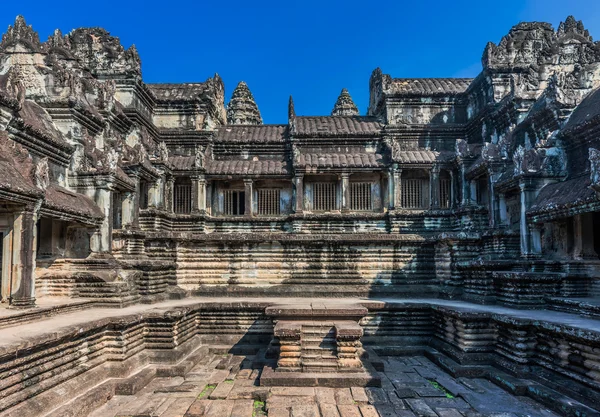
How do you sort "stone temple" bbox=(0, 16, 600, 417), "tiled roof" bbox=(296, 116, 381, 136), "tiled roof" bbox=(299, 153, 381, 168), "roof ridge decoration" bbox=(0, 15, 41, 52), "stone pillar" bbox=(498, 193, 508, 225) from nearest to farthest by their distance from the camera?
"stone temple" bbox=(0, 16, 600, 417) → "roof ridge decoration" bbox=(0, 15, 41, 52) → "stone pillar" bbox=(498, 193, 508, 225) → "tiled roof" bbox=(299, 153, 381, 168) → "tiled roof" bbox=(296, 116, 381, 136)

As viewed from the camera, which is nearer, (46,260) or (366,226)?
(46,260)

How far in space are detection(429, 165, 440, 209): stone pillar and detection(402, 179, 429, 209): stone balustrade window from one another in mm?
552

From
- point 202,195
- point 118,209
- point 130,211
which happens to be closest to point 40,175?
point 130,211

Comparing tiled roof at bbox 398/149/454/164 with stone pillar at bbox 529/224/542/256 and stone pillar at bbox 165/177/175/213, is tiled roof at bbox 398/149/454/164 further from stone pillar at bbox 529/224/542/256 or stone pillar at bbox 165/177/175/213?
stone pillar at bbox 165/177/175/213

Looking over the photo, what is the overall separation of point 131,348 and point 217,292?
5.58m

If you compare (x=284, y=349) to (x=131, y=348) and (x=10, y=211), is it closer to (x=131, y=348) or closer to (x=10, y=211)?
(x=131, y=348)

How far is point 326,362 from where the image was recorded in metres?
8.47

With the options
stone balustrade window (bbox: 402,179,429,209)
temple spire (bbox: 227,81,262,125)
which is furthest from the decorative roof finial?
temple spire (bbox: 227,81,262,125)

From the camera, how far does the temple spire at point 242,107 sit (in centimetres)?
3956

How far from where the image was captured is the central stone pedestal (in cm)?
805

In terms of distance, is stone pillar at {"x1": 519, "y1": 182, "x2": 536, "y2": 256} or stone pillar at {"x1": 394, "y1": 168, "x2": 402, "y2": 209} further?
stone pillar at {"x1": 394, "y1": 168, "x2": 402, "y2": 209}

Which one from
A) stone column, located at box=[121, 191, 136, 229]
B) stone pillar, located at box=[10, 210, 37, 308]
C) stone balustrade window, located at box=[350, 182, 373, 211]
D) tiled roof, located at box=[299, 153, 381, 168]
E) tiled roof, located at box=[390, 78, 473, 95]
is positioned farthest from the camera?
tiled roof, located at box=[390, 78, 473, 95]

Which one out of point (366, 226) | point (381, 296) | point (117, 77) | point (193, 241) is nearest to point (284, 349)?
point (381, 296)

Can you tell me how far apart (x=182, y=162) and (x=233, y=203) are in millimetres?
2987
